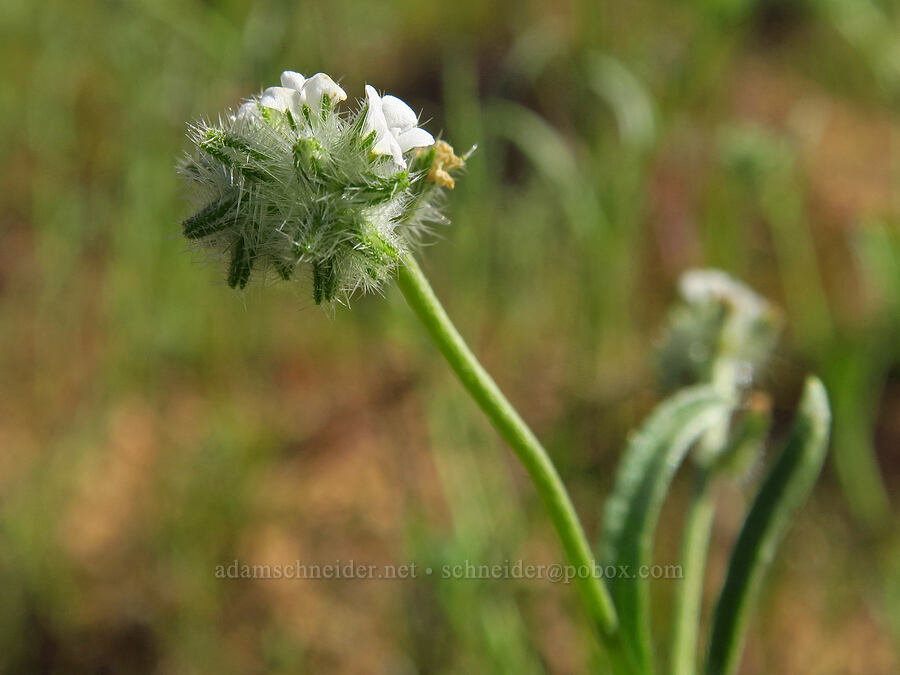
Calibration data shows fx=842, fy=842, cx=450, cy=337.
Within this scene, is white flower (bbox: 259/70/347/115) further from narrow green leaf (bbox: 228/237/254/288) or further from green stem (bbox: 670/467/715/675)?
green stem (bbox: 670/467/715/675)

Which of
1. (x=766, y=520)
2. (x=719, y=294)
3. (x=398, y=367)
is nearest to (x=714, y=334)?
(x=719, y=294)

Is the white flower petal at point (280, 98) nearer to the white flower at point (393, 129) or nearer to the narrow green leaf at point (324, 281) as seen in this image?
the white flower at point (393, 129)

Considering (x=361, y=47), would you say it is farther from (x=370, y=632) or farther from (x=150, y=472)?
(x=370, y=632)

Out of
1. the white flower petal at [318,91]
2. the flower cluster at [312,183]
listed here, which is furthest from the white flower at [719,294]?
the white flower petal at [318,91]

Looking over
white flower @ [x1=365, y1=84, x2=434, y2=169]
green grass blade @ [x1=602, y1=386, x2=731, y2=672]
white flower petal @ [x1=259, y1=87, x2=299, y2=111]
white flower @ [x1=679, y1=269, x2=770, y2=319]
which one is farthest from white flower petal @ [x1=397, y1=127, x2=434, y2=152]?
white flower @ [x1=679, y1=269, x2=770, y2=319]

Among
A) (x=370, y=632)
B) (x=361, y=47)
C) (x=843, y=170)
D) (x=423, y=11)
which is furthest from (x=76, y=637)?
(x=423, y=11)
